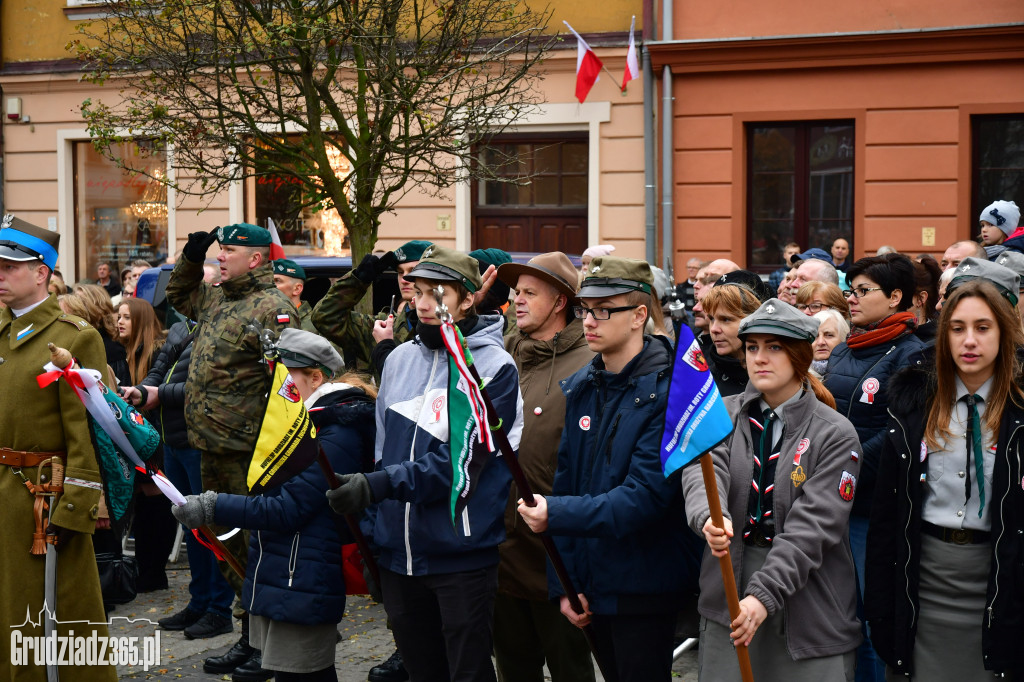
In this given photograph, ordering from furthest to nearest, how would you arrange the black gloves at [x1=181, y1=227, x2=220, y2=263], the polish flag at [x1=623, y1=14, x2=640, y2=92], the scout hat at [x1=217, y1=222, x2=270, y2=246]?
the polish flag at [x1=623, y1=14, x2=640, y2=92] → the black gloves at [x1=181, y1=227, x2=220, y2=263] → the scout hat at [x1=217, y1=222, x2=270, y2=246]

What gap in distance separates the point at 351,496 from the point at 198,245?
3.07 m

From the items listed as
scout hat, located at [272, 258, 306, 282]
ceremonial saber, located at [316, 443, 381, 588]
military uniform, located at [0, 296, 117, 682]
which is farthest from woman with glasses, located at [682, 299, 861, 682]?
scout hat, located at [272, 258, 306, 282]

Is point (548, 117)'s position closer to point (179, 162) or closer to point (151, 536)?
point (179, 162)

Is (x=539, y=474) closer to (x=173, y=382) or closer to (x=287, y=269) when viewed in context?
(x=173, y=382)

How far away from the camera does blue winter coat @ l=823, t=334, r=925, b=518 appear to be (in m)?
4.87

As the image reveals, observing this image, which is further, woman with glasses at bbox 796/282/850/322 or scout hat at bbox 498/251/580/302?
woman with glasses at bbox 796/282/850/322

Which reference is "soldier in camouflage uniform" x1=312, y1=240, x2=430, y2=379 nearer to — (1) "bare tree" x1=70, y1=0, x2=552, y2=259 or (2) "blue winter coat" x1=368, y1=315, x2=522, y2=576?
(2) "blue winter coat" x1=368, y1=315, x2=522, y2=576

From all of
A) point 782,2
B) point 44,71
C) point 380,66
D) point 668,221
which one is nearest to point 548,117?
point 668,221

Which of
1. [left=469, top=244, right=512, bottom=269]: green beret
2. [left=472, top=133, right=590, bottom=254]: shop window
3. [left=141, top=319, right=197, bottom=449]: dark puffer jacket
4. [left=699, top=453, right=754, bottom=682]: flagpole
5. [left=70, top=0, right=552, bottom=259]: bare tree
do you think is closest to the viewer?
[left=699, top=453, right=754, bottom=682]: flagpole

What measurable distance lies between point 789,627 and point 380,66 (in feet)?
21.2

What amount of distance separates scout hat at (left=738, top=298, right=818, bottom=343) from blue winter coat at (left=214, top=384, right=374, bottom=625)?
5.34 ft

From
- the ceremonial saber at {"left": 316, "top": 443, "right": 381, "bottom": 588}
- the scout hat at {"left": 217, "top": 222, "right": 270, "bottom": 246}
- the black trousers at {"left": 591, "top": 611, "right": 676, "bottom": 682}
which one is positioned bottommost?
the black trousers at {"left": 591, "top": 611, "right": 676, "bottom": 682}

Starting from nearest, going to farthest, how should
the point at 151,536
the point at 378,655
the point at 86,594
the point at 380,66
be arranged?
the point at 86,594
the point at 378,655
the point at 151,536
the point at 380,66

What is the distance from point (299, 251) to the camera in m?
16.1
